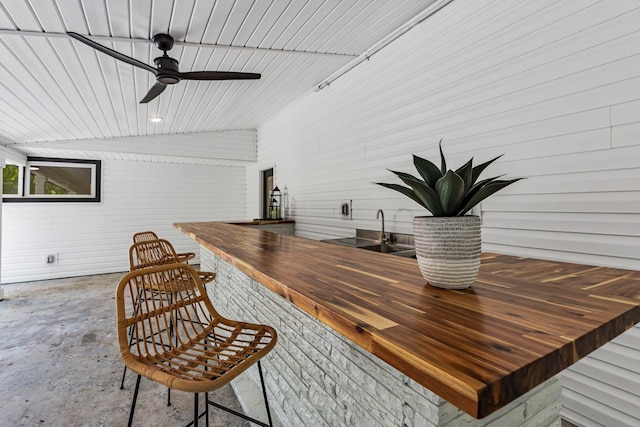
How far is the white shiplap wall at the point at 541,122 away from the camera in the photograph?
66.6 inches

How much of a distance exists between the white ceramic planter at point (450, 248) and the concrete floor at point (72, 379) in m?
1.78

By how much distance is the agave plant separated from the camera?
94cm

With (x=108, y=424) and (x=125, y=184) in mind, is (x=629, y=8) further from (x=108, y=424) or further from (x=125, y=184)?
(x=125, y=184)

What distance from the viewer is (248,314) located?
234 centimetres

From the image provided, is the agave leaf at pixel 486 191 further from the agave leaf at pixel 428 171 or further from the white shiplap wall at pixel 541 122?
the white shiplap wall at pixel 541 122

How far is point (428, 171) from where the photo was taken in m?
1.01

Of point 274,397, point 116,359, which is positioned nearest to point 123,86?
point 116,359

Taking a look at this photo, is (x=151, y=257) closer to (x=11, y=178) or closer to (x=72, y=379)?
(x=72, y=379)

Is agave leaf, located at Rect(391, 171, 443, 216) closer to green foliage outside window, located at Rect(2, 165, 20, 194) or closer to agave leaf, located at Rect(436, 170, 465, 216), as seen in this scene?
agave leaf, located at Rect(436, 170, 465, 216)

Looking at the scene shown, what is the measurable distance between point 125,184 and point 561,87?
7.43 meters

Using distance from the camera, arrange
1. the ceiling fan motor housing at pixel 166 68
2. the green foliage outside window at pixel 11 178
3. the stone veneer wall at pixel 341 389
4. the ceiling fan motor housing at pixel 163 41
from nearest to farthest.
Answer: the stone veneer wall at pixel 341 389 → the ceiling fan motor housing at pixel 163 41 → the ceiling fan motor housing at pixel 166 68 → the green foliage outside window at pixel 11 178

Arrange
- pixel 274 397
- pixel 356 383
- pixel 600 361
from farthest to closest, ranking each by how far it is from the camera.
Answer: pixel 274 397
pixel 600 361
pixel 356 383

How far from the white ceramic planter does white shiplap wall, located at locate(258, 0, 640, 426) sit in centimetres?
139

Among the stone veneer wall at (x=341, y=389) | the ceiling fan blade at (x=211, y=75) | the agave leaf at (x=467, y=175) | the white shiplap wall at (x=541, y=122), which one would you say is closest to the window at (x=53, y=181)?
the ceiling fan blade at (x=211, y=75)
